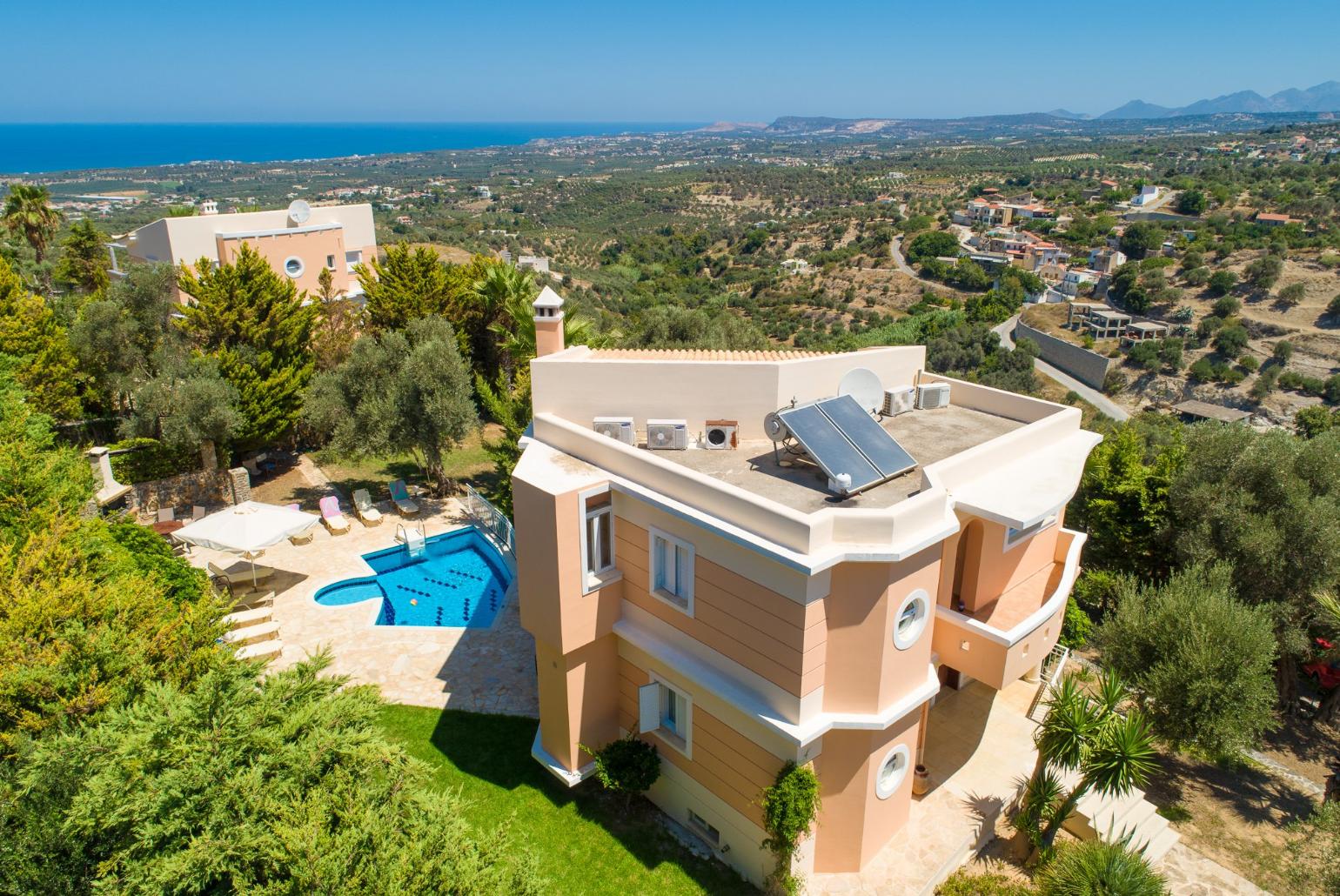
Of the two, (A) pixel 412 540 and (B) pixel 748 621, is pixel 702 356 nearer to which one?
(B) pixel 748 621

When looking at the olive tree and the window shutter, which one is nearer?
the window shutter

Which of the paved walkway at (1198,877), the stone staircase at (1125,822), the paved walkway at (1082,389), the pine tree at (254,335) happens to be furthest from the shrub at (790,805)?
the paved walkway at (1082,389)

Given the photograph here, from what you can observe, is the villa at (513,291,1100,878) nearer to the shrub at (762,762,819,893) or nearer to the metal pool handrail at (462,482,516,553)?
the shrub at (762,762,819,893)

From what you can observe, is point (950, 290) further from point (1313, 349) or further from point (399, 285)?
point (399, 285)

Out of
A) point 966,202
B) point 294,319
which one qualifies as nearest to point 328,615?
point 294,319

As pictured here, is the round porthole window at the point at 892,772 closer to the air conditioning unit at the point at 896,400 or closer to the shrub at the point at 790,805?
the shrub at the point at 790,805

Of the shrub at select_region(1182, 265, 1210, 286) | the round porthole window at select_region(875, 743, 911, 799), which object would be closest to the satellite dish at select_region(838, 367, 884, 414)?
the round porthole window at select_region(875, 743, 911, 799)

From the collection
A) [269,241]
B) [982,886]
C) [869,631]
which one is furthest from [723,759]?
[269,241]
